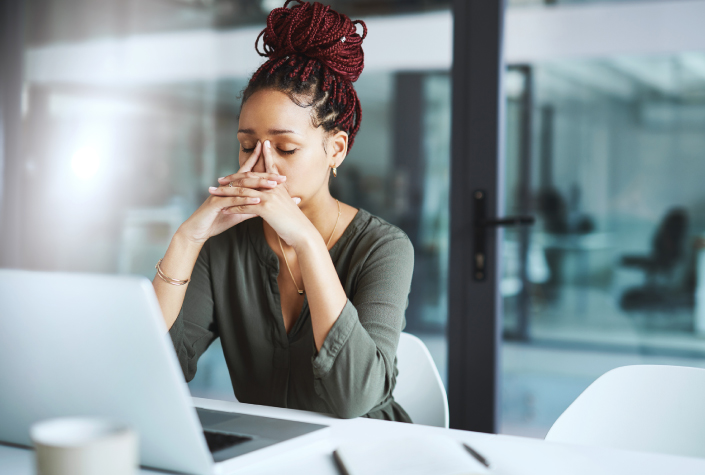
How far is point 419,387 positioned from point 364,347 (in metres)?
0.43

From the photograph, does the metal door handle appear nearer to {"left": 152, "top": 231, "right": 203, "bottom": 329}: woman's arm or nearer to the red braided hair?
the red braided hair

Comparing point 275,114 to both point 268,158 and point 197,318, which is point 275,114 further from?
point 197,318

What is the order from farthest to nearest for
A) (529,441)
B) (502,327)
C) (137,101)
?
(137,101), (502,327), (529,441)

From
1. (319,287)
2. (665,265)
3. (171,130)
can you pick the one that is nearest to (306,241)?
(319,287)

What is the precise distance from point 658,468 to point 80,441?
69 cm

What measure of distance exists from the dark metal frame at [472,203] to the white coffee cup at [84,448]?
1.69 m

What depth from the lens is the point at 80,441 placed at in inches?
20.1

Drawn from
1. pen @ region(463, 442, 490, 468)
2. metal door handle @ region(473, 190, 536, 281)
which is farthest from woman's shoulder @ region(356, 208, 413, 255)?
metal door handle @ region(473, 190, 536, 281)

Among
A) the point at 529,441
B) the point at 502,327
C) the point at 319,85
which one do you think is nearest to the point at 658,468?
the point at 529,441

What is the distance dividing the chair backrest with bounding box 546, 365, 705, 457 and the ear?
2.39 feet

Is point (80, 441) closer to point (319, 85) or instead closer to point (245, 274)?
point (245, 274)

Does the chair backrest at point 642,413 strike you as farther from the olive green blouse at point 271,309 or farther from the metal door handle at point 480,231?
the metal door handle at point 480,231

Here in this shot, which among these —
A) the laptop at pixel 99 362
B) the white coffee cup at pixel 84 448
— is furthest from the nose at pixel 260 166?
the white coffee cup at pixel 84 448

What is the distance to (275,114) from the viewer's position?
1.33m
